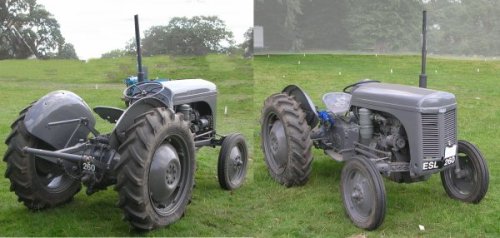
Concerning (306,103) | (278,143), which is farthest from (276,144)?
(306,103)

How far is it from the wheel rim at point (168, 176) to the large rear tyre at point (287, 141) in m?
1.23

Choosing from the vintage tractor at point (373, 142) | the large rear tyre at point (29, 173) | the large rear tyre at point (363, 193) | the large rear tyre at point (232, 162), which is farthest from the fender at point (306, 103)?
the large rear tyre at point (29, 173)

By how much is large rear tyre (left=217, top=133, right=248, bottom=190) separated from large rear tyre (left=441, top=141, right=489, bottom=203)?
5.61 ft

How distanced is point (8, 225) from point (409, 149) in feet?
9.53

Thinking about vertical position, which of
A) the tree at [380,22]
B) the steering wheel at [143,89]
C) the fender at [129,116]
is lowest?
the fender at [129,116]

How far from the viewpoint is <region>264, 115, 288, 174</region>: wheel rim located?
4.72m

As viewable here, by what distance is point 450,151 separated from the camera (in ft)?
13.0

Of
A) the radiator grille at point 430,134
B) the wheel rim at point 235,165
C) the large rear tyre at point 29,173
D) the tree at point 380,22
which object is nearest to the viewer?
the large rear tyre at point 29,173

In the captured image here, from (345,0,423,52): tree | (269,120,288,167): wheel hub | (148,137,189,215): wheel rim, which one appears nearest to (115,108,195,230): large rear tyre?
(148,137,189,215): wheel rim

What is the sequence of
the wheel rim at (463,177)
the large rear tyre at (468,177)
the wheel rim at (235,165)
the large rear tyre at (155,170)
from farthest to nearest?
the wheel rim at (235,165), the wheel rim at (463,177), the large rear tyre at (468,177), the large rear tyre at (155,170)

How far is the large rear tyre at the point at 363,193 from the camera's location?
3.57 metres

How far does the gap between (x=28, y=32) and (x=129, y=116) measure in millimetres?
1205

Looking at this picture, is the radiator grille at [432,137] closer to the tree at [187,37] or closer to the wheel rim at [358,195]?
the wheel rim at [358,195]

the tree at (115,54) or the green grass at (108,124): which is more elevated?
the tree at (115,54)
